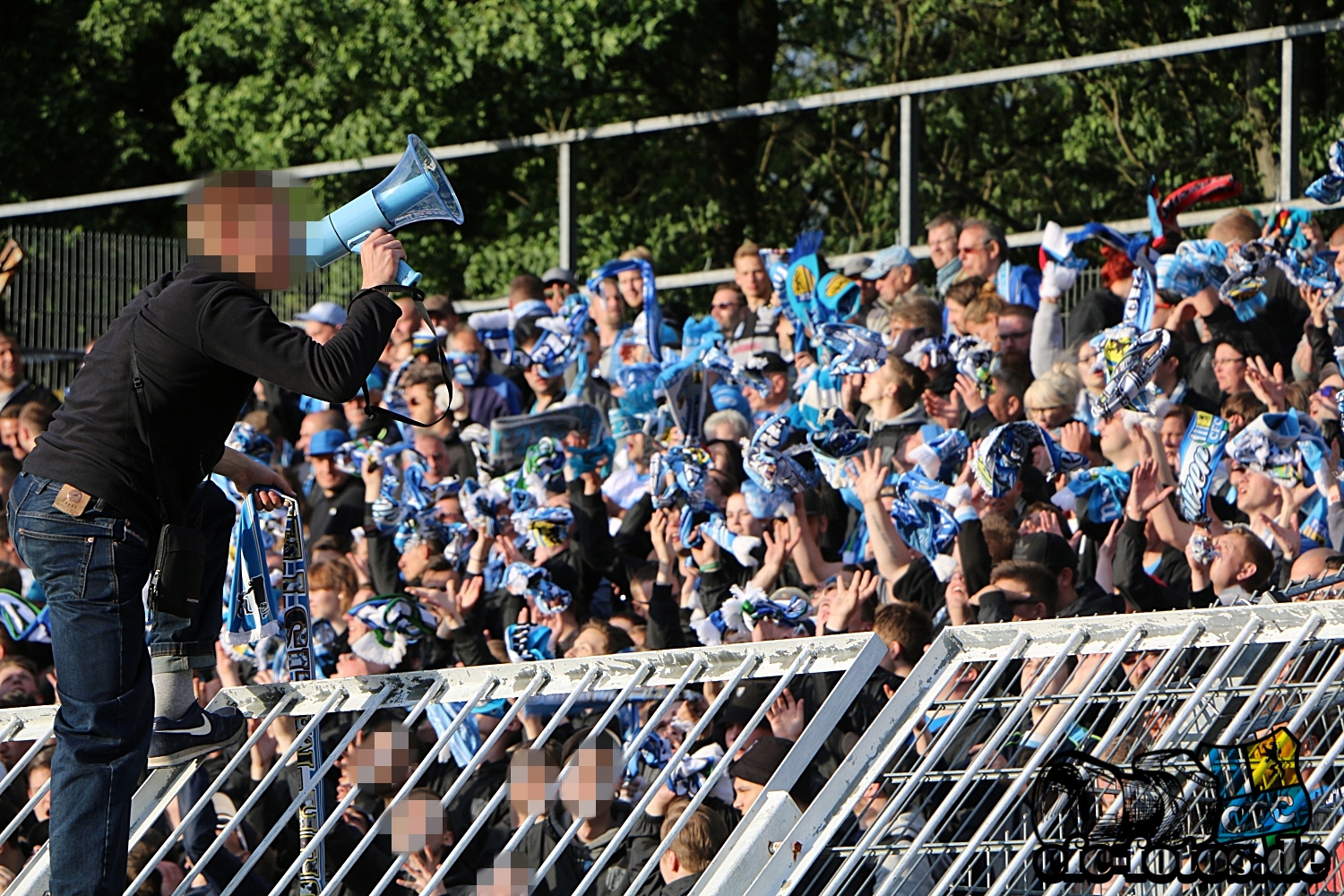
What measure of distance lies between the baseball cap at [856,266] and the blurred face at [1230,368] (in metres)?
2.20

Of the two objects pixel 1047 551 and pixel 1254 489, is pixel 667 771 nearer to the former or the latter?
pixel 1047 551

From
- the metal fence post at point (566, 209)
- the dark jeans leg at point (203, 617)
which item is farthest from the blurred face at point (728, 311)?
the dark jeans leg at point (203, 617)

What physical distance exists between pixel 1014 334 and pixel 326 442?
11.7 feet

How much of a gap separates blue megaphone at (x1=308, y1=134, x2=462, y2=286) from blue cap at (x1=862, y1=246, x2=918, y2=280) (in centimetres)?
514

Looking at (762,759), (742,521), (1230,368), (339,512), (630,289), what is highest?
(630,289)

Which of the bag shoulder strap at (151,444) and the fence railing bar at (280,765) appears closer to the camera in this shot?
the bag shoulder strap at (151,444)

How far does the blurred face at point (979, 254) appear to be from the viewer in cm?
862

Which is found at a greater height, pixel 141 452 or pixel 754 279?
pixel 754 279

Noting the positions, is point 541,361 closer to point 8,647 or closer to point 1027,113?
point 8,647

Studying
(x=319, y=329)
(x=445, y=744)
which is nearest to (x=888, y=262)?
(x=319, y=329)

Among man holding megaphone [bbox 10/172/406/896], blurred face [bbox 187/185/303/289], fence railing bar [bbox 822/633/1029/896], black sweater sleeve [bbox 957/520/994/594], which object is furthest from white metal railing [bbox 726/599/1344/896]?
black sweater sleeve [bbox 957/520/994/594]

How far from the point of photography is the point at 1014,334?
8.02 metres

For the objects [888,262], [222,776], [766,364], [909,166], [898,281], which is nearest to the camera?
[222,776]

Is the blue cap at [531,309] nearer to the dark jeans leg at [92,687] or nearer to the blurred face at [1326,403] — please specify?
the blurred face at [1326,403]
